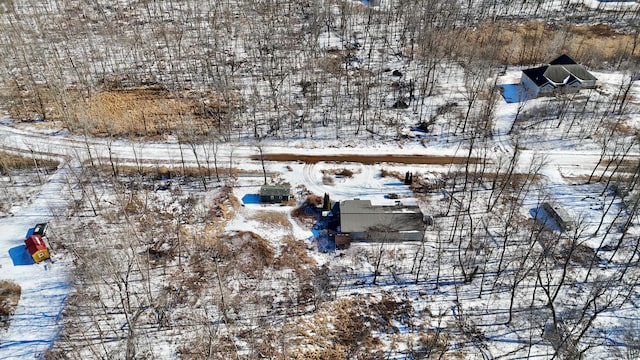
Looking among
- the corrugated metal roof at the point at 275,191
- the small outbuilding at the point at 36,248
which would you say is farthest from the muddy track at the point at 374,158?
the small outbuilding at the point at 36,248

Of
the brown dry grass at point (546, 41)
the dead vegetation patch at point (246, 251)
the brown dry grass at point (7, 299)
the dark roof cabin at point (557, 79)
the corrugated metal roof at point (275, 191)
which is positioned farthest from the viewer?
the brown dry grass at point (546, 41)

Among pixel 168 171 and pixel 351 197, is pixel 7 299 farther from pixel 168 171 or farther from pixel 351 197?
pixel 351 197

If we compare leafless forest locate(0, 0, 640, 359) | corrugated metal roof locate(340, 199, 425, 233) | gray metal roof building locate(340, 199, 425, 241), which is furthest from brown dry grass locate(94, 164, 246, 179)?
gray metal roof building locate(340, 199, 425, 241)

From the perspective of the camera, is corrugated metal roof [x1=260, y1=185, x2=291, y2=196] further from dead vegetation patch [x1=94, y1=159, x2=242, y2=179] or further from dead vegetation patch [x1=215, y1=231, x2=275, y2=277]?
dead vegetation patch [x1=94, y1=159, x2=242, y2=179]

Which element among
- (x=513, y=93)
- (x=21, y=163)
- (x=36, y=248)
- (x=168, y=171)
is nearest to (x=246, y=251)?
(x=168, y=171)

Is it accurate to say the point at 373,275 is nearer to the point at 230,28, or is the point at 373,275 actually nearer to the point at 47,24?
the point at 230,28

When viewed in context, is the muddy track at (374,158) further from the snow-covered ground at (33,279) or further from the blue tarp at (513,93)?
the snow-covered ground at (33,279)

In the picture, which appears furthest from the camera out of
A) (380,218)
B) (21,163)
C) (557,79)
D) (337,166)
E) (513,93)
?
Answer: (513,93)
